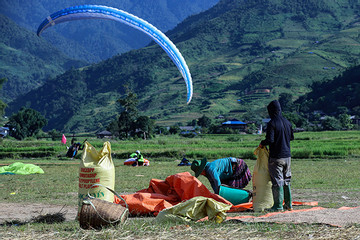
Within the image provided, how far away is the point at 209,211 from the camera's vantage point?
7.17m

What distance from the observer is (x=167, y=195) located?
906 centimetres

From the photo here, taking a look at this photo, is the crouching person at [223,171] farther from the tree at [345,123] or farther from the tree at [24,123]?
the tree at [24,123]

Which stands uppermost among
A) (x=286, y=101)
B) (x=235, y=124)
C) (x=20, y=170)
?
(x=286, y=101)

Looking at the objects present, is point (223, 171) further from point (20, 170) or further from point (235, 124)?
point (235, 124)

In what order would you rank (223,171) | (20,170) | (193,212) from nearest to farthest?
(193,212) < (223,171) < (20,170)

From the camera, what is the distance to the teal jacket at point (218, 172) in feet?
29.8

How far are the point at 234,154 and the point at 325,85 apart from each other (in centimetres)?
9977

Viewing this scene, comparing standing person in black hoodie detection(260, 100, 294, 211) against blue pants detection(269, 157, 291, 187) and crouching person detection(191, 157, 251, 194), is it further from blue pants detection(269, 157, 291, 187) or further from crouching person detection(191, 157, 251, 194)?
crouching person detection(191, 157, 251, 194)

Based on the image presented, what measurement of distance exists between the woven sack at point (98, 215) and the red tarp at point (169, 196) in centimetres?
167

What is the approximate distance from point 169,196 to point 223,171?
1.23 meters

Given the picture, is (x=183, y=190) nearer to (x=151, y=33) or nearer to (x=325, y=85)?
(x=151, y=33)

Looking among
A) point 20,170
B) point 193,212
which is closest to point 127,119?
point 20,170

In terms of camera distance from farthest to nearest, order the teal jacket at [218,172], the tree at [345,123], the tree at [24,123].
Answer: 1. the tree at [24,123]
2. the tree at [345,123]
3. the teal jacket at [218,172]

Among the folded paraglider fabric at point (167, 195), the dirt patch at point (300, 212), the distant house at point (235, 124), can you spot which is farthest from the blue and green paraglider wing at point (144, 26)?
the distant house at point (235, 124)
